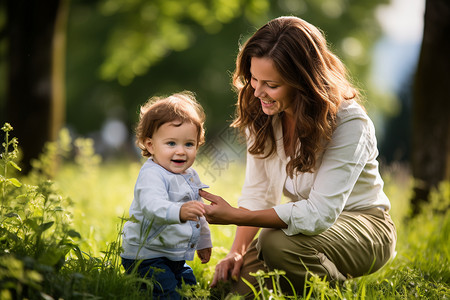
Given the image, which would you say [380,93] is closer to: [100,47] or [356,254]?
[100,47]

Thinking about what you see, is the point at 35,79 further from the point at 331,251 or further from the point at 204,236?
the point at 331,251

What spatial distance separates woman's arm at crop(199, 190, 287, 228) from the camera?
260cm

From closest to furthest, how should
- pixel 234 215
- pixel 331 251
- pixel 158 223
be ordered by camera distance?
pixel 158 223 → pixel 234 215 → pixel 331 251

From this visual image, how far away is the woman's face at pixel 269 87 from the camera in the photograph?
275cm

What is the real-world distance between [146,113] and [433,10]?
340 centimetres

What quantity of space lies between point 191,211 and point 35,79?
4522 mm

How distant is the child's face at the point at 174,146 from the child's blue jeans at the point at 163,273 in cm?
47

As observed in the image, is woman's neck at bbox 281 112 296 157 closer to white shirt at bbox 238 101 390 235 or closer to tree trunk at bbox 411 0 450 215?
white shirt at bbox 238 101 390 235

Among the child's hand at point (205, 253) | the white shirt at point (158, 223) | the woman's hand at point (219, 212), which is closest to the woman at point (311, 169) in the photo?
the woman's hand at point (219, 212)

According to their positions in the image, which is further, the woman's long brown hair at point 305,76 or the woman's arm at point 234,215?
the woman's long brown hair at point 305,76

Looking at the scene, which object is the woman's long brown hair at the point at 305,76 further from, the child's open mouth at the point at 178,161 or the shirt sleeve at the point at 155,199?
the shirt sleeve at the point at 155,199

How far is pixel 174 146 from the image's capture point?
2.66 metres

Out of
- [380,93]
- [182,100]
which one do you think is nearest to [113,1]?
[182,100]

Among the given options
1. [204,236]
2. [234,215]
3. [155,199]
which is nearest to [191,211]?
[155,199]
